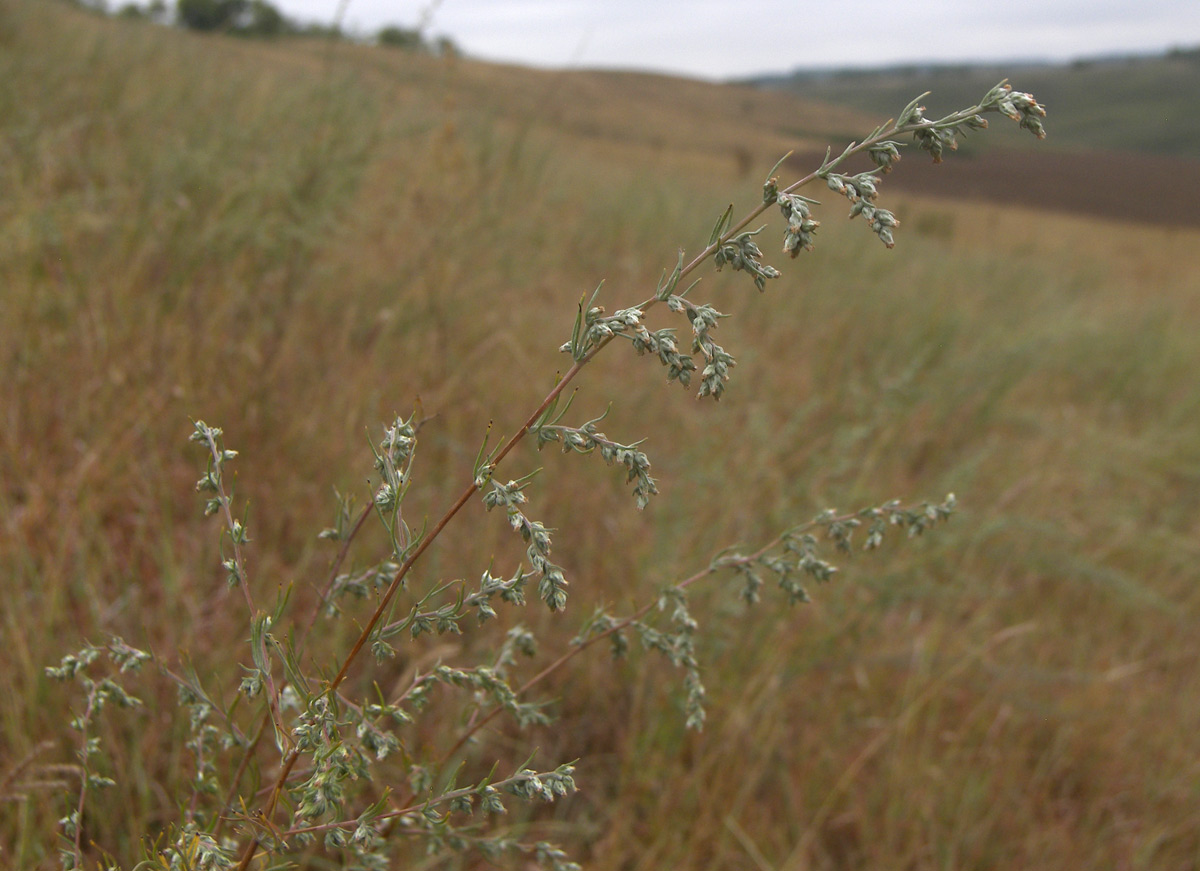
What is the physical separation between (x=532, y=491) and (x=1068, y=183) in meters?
37.7

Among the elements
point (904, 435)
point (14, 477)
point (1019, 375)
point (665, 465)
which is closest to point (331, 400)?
point (14, 477)

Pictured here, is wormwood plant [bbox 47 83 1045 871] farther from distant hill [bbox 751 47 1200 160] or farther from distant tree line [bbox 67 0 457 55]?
distant hill [bbox 751 47 1200 160]

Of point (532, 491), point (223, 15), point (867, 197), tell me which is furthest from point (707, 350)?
point (223, 15)

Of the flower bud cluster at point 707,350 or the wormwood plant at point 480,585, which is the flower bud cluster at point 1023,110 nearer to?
the wormwood plant at point 480,585

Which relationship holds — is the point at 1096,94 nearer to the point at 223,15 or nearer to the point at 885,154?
the point at 223,15

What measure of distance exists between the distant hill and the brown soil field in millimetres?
7426

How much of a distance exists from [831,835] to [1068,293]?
9.21 m

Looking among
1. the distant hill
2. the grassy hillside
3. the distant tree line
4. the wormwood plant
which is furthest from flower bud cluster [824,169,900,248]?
the distant hill

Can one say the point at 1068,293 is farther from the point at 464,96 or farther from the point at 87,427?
the point at 87,427

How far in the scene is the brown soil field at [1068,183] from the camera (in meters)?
25.6

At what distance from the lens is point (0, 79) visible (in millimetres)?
3658

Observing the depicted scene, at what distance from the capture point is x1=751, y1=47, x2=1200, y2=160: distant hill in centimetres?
5756

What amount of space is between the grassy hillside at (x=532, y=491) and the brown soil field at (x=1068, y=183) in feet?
55.1

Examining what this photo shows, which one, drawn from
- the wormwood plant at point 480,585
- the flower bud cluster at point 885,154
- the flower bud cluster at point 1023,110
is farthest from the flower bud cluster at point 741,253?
the flower bud cluster at point 1023,110
